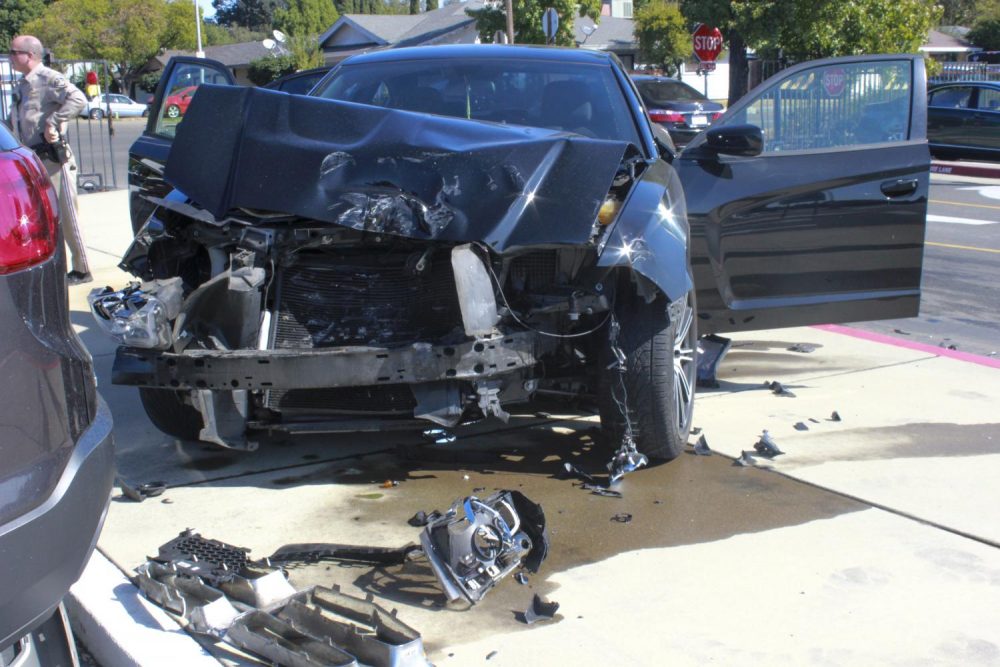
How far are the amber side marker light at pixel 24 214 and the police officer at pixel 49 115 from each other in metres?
6.71

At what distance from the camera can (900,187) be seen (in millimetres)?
5660

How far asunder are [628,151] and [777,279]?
1308 mm

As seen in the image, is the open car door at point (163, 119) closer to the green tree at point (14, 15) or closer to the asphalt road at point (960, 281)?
the asphalt road at point (960, 281)

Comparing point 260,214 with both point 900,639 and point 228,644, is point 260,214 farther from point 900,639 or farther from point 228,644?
point 900,639

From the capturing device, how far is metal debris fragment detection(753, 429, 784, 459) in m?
5.05

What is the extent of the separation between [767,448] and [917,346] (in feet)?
8.90

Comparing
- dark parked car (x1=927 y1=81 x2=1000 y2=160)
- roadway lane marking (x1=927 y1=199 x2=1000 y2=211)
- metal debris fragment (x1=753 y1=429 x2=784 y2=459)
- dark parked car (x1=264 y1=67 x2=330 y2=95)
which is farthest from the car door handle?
dark parked car (x1=927 y1=81 x2=1000 y2=160)

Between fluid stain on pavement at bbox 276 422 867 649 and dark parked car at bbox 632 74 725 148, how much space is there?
1656 centimetres

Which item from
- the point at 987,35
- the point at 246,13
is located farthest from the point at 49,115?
the point at 246,13

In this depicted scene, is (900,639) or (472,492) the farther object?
(472,492)

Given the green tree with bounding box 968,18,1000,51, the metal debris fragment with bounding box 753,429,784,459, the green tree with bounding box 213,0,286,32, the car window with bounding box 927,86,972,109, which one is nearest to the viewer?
the metal debris fragment with bounding box 753,429,784,459

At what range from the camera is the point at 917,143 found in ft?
18.9

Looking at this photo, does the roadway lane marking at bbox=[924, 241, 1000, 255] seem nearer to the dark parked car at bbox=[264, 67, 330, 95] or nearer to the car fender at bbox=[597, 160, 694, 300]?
the dark parked car at bbox=[264, 67, 330, 95]

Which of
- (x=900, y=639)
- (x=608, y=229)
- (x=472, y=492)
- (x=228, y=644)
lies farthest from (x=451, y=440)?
(x=900, y=639)
